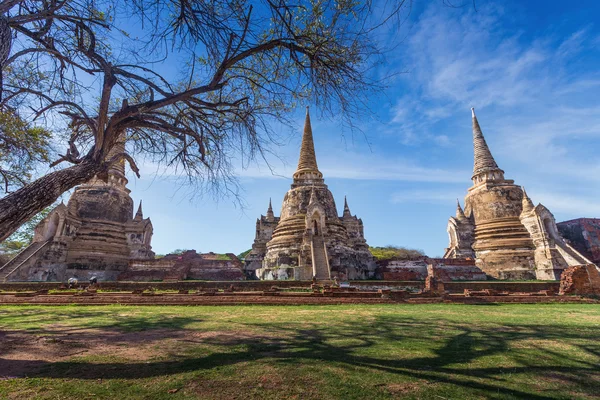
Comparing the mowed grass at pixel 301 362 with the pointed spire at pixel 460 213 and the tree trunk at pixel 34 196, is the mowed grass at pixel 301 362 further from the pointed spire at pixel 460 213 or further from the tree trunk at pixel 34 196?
the pointed spire at pixel 460 213

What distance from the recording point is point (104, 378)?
9.36ft

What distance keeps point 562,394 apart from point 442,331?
270 cm

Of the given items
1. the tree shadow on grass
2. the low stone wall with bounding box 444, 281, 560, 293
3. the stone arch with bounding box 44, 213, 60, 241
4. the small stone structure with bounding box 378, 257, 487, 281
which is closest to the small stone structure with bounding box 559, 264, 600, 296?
the low stone wall with bounding box 444, 281, 560, 293

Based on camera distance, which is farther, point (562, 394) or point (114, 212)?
point (114, 212)

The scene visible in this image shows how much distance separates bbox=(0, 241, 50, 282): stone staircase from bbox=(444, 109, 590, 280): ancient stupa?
30246 millimetres

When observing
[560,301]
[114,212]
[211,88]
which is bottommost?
[560,301]

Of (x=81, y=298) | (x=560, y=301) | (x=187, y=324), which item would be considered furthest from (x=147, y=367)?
(x=560, y=301)

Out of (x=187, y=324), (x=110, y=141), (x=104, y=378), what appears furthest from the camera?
(x=187, y=324)

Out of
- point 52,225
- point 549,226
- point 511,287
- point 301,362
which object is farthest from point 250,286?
point 549,226

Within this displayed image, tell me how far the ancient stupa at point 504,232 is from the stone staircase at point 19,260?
30246mm

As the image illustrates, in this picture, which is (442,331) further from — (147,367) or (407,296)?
(407,296)

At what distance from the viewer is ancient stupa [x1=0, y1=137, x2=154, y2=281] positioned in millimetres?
20094

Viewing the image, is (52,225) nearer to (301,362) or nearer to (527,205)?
(301,362)

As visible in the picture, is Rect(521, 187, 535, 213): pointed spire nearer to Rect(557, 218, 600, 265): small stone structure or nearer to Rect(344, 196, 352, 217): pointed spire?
Rect(557, 218, 600, 265): small stone structure
